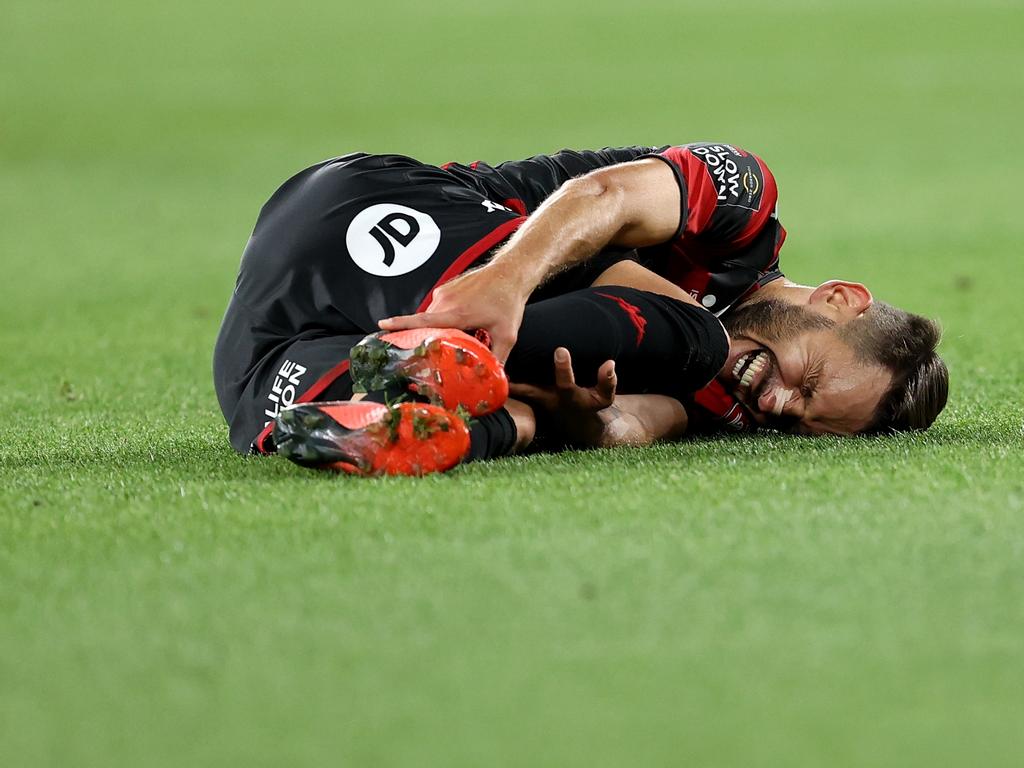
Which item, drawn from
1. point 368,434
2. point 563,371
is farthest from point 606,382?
point 368,434

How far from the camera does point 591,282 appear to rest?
2.35 m

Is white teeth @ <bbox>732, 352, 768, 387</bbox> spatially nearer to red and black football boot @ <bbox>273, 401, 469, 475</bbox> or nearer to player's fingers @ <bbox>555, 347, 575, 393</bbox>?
player's fingers @ <bbox>555, 347, 575, 393</bbox>

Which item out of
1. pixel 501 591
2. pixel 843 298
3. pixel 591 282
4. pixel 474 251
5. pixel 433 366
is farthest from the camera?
pixel 843 298

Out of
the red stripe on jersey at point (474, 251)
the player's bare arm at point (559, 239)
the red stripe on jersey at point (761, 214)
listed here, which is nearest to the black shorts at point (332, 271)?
the red stripe on jersey at point (474, 251)

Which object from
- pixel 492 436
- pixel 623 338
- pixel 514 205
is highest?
pixel 514 205

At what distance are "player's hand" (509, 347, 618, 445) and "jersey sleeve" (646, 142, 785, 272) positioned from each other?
1.12 ft

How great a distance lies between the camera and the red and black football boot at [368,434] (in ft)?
6.26

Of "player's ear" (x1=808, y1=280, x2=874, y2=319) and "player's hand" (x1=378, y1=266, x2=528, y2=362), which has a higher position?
"player's hand" (x1=378, y1=266, x2=528, y2=362)

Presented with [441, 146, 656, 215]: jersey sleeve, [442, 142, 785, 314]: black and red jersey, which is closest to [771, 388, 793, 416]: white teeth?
[442, 142, 785, 314]: black and red jersey

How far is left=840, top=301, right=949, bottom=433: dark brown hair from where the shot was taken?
2.37m

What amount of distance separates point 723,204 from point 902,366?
393 mm

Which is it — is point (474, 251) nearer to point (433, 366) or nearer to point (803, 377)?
point (433, 366)

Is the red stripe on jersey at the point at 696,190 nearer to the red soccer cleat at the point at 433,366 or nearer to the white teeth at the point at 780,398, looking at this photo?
the white teeth at the point at 780,398

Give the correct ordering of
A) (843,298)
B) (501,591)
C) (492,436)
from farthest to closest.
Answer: (843,298) → (492,436) → (501,591)
